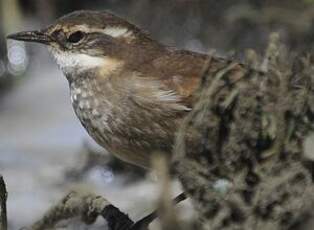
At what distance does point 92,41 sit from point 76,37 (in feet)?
0.28

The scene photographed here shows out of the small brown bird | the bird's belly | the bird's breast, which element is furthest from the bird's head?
the bird's belly

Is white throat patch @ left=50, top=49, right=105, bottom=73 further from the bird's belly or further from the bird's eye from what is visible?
the bird's belly

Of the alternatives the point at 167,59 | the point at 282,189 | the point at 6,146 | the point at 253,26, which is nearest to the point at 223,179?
the point at 282,189

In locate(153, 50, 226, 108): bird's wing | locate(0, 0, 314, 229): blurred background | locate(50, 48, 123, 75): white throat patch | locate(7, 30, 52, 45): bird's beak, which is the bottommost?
locate(153, 50, 226, 108): bird's wing

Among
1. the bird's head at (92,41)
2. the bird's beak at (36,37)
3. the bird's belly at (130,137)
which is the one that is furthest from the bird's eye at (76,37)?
the bird's belly at (130,137)

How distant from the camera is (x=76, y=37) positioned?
570cm

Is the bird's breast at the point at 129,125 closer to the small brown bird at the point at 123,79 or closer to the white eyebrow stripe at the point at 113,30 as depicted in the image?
the small brown bird at the point at 123,79

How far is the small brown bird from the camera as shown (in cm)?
524

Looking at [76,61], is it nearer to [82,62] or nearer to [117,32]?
[82,62]

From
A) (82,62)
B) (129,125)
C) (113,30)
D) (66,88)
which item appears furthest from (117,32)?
(66,88)

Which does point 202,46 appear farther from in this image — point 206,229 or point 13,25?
point 206,229

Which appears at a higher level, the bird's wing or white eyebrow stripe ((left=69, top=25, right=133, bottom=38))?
white eyebrow stripe ((left=69, top=25, right=133, bottom=38))

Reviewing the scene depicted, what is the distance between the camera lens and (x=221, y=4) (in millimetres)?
9344

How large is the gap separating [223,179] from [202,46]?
4256 mm
